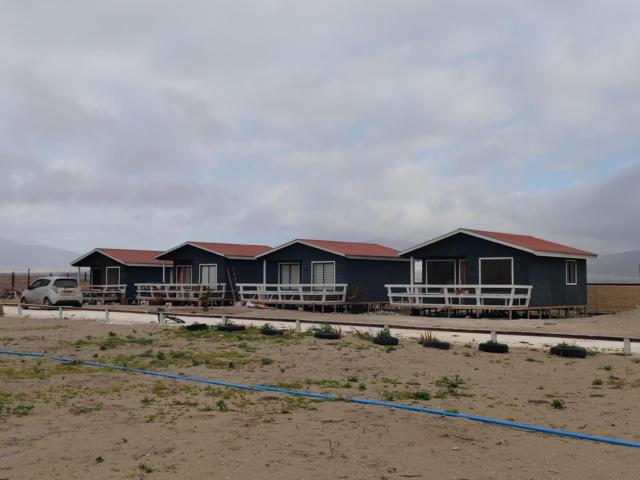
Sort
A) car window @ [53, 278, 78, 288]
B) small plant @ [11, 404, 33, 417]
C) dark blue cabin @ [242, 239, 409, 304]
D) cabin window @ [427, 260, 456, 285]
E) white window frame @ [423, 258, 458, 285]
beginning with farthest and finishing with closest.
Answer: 1. dark blue cabin @ [242, 239, 409, 304]
2. car window @ [53, 278, 78, 288]
3. cabin window @ [427, 260, 456, 285]
4. white window frame @ [423, 258, 458, 285]
5. small plant @ [11, 404, 33, 417]

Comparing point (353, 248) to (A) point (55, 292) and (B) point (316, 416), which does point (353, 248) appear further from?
(B) point (316, 416)

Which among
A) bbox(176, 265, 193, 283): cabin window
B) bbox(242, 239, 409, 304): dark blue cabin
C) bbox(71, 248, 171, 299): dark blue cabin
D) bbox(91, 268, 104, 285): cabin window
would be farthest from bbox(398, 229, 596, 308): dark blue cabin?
bbox(91, 268, 104, 285): cabin window

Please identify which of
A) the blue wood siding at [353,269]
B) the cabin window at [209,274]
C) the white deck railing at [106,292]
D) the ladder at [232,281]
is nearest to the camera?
the blue wood siding at [353,269]

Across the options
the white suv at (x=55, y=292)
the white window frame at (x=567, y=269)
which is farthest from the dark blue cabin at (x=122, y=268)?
the white window frame at (x=567, y=269)

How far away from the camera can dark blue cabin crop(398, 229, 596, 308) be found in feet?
95.1

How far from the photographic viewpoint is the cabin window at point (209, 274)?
1547 inches

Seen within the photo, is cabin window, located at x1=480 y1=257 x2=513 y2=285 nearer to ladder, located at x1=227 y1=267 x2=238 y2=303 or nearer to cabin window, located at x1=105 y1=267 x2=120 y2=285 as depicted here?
ladder, located at x1=227 y1=267 x2=238 y2=303

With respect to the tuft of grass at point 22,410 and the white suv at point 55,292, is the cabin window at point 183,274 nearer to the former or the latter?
the white suv at point 55,292

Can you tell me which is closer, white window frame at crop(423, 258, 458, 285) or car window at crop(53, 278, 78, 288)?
white window frame at crop(423, 258, 458, 285)

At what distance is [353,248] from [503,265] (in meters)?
9.65

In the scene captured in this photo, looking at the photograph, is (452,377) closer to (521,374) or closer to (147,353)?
(521,374)

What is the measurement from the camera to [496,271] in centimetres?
2964

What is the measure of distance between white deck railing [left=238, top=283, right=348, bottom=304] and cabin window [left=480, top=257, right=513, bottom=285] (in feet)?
22.4

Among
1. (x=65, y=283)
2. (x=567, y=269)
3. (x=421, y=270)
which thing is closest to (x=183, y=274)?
(x=65, y=283)
